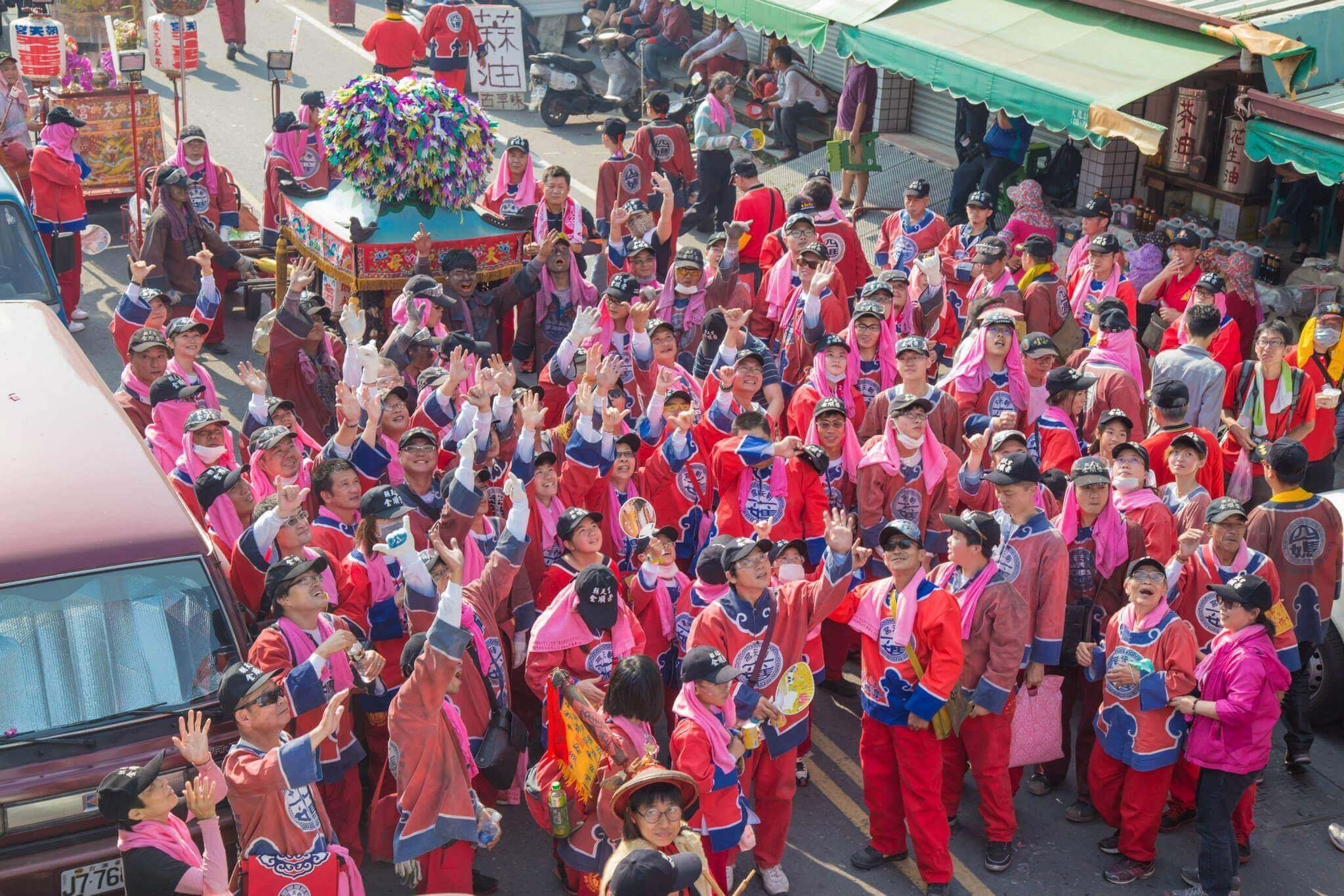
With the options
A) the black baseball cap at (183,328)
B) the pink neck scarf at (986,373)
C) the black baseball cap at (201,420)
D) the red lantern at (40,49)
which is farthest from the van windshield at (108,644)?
the red lantern at (40,49)

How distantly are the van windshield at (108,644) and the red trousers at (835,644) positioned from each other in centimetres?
378

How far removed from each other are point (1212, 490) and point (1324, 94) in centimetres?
466

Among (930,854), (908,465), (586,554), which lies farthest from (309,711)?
(908,465)

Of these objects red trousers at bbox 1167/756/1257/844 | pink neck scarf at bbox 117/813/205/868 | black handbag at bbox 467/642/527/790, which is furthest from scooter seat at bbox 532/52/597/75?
pink neck scarf at bbox 117/813/205/868

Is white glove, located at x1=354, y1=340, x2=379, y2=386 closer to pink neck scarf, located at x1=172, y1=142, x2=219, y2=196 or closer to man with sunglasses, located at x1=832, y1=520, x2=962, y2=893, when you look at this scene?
man with sunglasses, located at x1=832, y1=520, x2=962, y2=893

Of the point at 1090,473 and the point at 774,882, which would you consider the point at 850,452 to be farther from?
the point at 774,882

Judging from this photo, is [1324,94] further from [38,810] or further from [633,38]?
[633,38]

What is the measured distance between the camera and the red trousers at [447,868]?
629 centimetres

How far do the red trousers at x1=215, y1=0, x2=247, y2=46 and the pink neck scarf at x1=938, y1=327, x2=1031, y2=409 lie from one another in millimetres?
18520

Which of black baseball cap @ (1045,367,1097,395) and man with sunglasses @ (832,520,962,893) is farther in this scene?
black baseball cap @ (1045,367,1097,395)

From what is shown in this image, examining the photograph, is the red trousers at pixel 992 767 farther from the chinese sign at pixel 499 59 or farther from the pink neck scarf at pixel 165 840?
the chinese sign at pixel 499 59

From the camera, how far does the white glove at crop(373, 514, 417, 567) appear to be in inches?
254

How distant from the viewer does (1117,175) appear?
15.5 m

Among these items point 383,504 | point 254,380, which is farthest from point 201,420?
point 383,504
